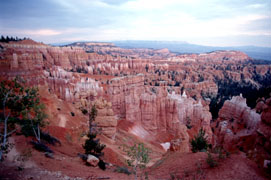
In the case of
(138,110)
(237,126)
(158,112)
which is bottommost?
(158,112)

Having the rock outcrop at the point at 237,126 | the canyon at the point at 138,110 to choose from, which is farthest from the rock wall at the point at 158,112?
the rock outcrop at the point at 237,126

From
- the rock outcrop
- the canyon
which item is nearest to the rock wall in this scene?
the canyon

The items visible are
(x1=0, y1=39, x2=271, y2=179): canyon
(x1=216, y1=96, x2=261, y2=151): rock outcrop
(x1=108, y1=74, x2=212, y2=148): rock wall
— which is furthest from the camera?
(x1=108, y1=74, x2=212, y2=148): rock wall

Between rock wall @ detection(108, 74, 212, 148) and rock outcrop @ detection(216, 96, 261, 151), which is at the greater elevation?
rock outcrop @ detection(216, 96, 261, 151)

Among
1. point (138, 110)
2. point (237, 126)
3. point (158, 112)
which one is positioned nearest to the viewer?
point (237, 126)

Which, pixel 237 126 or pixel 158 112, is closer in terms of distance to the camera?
pixel 237 126

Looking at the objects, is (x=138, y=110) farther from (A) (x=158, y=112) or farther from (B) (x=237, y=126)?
(B) (x=237, y=126)

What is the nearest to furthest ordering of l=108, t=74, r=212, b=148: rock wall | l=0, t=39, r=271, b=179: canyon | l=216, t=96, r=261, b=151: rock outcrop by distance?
1. l=216, t=96, r=261, b=151: rock outcrop
2. l=0, t=39, r=271, b=179: canyon
3. l=108, t=74, r=212, b=148: rock wall

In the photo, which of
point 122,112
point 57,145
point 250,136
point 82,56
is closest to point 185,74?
point 82,56

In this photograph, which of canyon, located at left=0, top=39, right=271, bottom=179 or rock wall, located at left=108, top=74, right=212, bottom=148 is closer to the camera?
canyon, located at left=0, top=39, right=271, bottom=179

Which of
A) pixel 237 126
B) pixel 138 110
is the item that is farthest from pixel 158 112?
pixel 237 126

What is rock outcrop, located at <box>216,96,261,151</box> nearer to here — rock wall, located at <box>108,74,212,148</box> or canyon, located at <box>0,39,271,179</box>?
canyon, located at <box>0,39,271,179</box>

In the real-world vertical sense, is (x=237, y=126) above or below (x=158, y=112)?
above

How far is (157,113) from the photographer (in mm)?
30594
